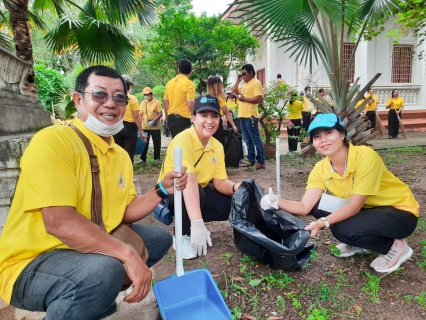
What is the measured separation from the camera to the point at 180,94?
5152 millimetres

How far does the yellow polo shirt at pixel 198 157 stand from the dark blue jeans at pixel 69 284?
1.13 m

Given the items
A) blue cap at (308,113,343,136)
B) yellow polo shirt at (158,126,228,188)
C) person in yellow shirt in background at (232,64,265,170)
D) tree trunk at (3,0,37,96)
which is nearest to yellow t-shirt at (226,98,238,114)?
person in yellow shirt in background at (232,64,265,170)

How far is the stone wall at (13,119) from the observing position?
214 centimetres

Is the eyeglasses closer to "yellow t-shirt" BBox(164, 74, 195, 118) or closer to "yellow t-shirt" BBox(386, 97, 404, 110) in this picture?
"yellow t-shirt" BBox(164, 74, 195, 118)

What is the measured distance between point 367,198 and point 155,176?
151 inches

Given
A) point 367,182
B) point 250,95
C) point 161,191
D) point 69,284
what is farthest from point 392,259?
point 250,95

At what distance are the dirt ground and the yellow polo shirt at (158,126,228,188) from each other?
24.1 inches

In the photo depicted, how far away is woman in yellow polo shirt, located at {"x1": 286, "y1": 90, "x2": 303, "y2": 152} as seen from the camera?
7168mm

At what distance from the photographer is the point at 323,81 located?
1262cm

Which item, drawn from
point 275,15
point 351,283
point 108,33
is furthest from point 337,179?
point 108,33

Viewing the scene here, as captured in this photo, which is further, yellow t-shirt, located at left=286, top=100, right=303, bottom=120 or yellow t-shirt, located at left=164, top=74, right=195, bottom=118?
yellow t-shirt, located at left=286, top=100, right=303, bottom=120

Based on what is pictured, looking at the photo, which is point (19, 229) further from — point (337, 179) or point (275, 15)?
point (275, 15)

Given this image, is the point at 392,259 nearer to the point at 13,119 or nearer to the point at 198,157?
the point at 198,157

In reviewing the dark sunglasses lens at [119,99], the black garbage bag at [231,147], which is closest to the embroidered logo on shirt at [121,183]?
the dark sunglasses lens at [119,99]
